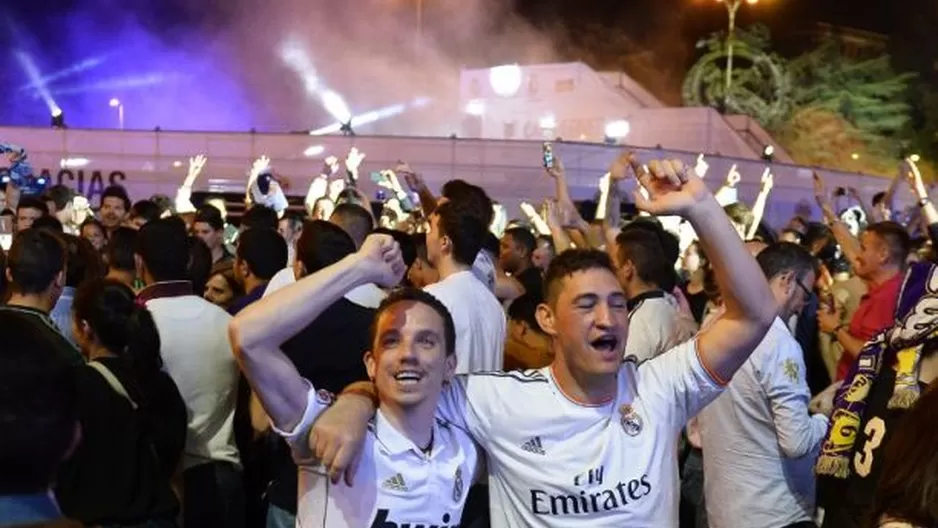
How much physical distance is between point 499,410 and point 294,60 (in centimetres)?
3804

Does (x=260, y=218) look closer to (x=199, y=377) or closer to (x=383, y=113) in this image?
(x=199, y=377)

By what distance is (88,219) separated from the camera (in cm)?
836

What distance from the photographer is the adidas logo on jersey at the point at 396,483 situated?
115 inches

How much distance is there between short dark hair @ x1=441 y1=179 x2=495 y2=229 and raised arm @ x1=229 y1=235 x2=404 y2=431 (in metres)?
2.04

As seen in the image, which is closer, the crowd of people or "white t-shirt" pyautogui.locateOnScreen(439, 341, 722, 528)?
the crowd of people

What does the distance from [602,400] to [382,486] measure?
2.31 feet

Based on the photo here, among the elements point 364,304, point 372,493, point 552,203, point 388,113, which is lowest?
point 372,493

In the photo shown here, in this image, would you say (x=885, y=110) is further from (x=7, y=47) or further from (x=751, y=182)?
(x=7, y=47)

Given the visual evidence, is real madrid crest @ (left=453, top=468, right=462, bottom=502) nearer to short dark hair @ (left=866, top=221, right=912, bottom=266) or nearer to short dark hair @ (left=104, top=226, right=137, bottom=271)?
short dark hair @ (left=104, top=226, right=137, bottom=271)

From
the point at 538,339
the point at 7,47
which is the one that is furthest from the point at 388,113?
the point at 538,339

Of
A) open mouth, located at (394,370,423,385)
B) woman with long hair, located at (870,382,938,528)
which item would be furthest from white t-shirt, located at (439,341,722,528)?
woman with long hair, located at (870,382,938,528)

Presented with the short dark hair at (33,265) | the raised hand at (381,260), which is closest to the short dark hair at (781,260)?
the raised hand at (381,260)

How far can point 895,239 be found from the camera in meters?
6.10

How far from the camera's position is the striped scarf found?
10.7 feet
